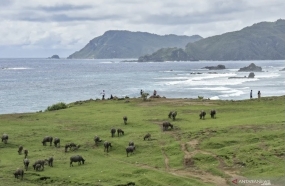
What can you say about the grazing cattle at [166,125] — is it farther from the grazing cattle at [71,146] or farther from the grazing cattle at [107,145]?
the grazing cattle at [71,146]

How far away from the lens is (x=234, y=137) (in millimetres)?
39688

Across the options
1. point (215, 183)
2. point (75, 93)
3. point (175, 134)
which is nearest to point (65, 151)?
point (175, 134)

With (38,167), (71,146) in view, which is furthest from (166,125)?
(38,167)

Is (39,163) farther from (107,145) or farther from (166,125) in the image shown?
(166,125)

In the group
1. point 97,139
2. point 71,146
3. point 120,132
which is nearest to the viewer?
point 71,146

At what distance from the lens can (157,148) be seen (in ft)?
128

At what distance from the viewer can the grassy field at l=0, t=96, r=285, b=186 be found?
31953 mm

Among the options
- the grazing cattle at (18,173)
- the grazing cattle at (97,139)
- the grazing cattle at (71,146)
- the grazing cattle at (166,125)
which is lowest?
the grazing cattle at (18,173)

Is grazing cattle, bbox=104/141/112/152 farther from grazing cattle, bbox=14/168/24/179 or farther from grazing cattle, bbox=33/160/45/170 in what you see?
grazing cattle, bbox=14/168/24/179

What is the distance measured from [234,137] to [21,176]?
20.2 meters

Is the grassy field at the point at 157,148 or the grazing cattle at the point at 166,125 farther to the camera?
the grazing cattle at the point at 166,125

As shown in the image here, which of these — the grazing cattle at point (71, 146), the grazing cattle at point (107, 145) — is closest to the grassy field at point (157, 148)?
the grazing cattle at point (107, 145)

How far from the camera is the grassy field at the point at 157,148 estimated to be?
Answer: 3195 cm

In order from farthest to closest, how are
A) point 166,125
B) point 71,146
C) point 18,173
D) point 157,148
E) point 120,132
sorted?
point 166,125, point 120,132, point 71,146, point 157,148, point 18,173
